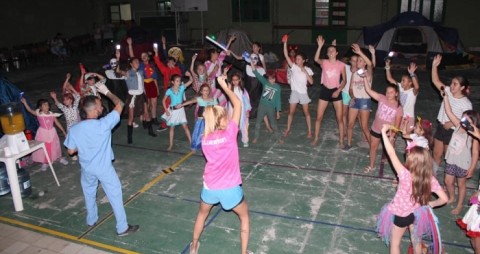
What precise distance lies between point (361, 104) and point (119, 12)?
24.2m

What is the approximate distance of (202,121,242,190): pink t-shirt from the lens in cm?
436

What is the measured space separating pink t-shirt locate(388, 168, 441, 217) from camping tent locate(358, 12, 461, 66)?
13.4 meters

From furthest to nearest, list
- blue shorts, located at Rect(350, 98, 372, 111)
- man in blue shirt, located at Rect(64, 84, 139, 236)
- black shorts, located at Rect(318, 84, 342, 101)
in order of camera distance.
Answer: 1. black shorts, located at Rect(318, 84, 342, 101)
2. blue shorts, located at Rect(350, 98, 372, 111)
3. man in blue shirt, located at Rect(64, 84, 139, 236)

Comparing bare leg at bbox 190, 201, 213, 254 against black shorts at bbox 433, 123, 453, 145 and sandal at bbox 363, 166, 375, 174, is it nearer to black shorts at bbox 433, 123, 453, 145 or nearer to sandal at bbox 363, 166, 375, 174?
sandal at bbox 363, 166, 375, 174

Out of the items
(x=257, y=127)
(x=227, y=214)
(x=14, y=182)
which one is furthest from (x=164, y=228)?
(x=257, y=127)

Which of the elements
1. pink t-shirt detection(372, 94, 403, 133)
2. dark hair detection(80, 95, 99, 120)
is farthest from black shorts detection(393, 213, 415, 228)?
dark hair detection(80, 95, 99, 120)

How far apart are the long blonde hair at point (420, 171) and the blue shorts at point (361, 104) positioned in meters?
3.45

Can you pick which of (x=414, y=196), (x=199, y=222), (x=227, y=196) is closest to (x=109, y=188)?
(x=199, y=222)

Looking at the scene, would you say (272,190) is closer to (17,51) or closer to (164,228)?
(164,228)

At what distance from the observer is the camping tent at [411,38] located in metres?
16.0

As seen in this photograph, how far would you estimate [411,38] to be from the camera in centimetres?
1794

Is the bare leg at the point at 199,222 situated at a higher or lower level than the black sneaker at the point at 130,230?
higher

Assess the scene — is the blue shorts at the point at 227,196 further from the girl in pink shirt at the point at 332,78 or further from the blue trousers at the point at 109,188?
the girl in pink shirt at the point at 332,78

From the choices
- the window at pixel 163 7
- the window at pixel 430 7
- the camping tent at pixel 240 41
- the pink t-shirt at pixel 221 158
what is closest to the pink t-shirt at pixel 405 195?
the pink t-shirt at pixel 221 158
